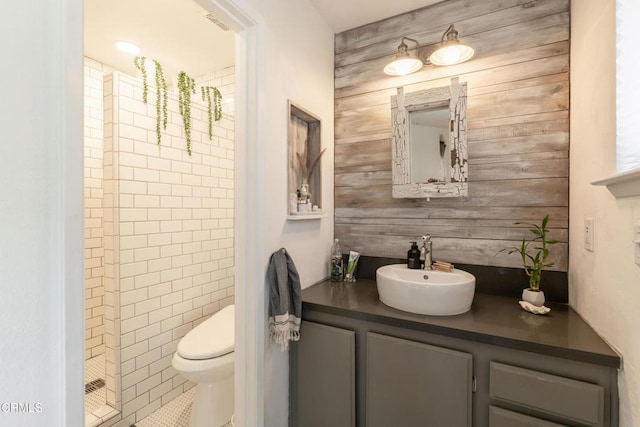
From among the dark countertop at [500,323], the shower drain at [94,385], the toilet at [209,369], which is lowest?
the shower drain at [94,385]

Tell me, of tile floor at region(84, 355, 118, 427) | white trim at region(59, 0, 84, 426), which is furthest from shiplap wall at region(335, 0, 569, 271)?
tile floor at region(84, 355, 118, 427)

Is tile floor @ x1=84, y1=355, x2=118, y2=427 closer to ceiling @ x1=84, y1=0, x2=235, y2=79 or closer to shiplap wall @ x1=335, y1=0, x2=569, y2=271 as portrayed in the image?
shiplap wall @ x1=335, y1=0, x2=569, y2=271

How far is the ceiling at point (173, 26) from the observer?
1.72m

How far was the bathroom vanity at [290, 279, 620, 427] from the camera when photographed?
3.16 feet

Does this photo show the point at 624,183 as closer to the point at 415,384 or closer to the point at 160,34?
the point at 415,384

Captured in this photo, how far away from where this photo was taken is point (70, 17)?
70cm

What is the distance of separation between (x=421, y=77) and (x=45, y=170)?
1.75m

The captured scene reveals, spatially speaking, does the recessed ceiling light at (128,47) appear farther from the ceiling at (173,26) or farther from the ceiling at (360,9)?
the ceiling at (360,9)

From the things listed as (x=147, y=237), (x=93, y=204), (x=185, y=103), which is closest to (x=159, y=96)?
(x=185, y=103)

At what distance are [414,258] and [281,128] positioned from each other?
3.27 ft

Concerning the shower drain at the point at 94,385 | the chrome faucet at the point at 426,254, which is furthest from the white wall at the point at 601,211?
the shower drain at the point at 94,385

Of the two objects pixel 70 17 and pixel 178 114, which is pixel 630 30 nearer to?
pixel 70 17
